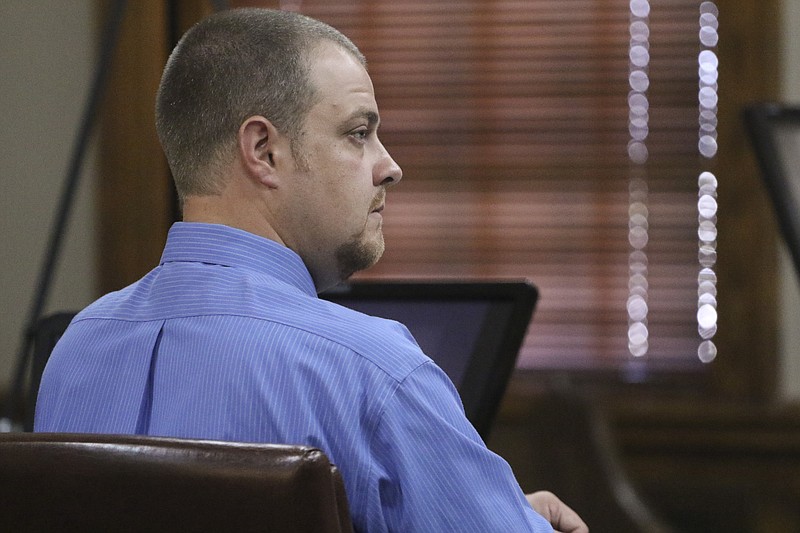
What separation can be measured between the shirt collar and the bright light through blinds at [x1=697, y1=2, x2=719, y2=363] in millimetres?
1997

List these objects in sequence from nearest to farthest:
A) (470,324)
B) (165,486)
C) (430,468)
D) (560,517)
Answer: (165,486) → (430,468) → (560,517) → (470,324)

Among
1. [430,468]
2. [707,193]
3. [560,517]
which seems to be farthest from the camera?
[707,193]

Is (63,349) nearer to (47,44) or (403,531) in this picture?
(403,531)

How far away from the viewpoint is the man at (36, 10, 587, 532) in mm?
794

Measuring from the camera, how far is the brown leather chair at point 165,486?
25.2 inches

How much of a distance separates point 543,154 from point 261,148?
193 centimetres

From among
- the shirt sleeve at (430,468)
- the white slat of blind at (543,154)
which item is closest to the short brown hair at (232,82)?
the shirt sleeve at (430,468)

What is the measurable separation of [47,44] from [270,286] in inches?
86.2

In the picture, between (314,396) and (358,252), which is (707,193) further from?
(314,396)

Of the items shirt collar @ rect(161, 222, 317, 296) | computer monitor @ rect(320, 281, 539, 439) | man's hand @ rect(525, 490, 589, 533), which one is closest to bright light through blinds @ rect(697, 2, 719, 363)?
computer monitor @ rect(320, 281, 539, 439)

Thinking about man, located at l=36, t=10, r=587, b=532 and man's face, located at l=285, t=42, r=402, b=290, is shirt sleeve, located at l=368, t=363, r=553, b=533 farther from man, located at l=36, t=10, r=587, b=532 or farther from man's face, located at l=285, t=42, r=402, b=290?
man's face, located at l=285, t=42, r=402, b=290

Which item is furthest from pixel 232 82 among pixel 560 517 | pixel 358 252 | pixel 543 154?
pixel 543 154

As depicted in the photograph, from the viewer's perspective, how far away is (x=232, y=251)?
0.92 meters

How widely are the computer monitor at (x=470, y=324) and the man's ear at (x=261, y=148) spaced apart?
1.45 ft
